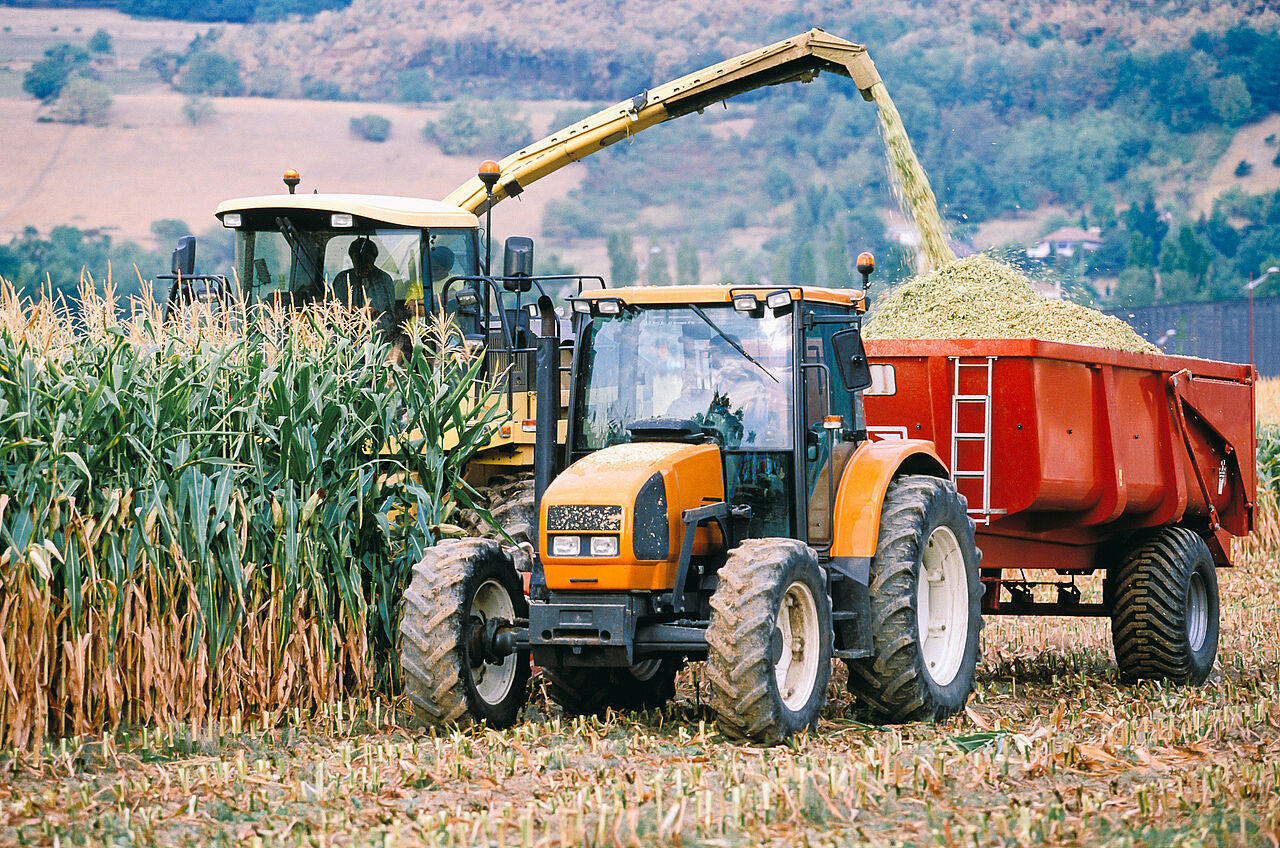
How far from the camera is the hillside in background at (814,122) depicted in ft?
334

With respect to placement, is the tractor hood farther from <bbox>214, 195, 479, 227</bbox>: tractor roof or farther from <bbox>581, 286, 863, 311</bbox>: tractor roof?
<bbox>214, 195, 479, 227</bbox>: tractor roof

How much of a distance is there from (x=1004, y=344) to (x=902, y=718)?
2.36 metres

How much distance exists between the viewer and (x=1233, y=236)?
319ft

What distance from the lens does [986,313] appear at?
1020 cm

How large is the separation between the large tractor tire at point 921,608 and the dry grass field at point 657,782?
0.61 feet

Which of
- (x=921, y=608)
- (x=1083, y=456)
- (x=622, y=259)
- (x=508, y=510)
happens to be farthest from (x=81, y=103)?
(x=921, y=608)

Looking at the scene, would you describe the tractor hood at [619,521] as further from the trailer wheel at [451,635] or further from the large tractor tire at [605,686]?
the large tractor tire at [605,686]

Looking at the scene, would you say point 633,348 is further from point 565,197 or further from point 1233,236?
point 565,197

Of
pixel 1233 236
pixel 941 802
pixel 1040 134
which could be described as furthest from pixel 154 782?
pixel 1040 134

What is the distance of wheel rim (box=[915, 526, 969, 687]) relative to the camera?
7.98 meters

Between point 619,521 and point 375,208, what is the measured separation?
3.98 m

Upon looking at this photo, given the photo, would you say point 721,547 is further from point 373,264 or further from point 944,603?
point 373,264

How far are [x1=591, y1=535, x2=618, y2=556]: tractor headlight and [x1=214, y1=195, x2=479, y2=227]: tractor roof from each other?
384 centimetres

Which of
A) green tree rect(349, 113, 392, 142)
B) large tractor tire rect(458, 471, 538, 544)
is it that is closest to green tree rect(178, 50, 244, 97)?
green tree rect(349, 113, 392, 142)
